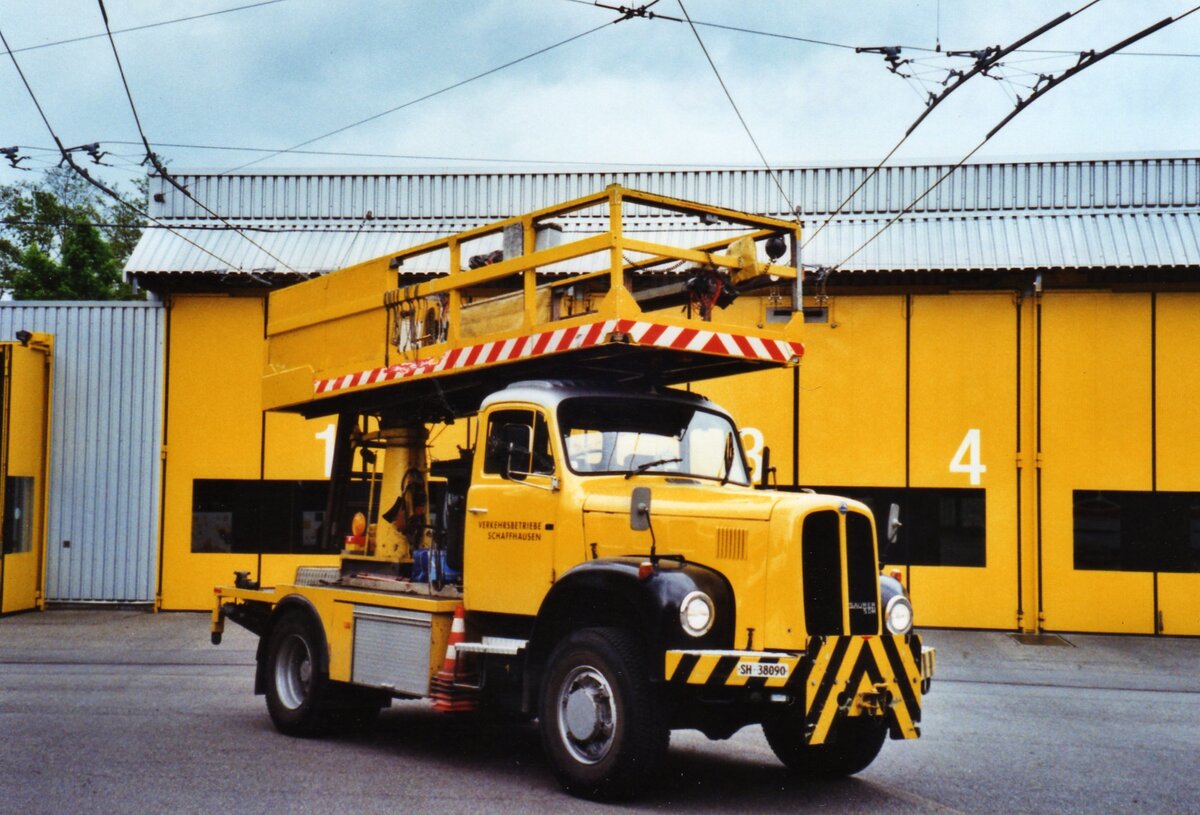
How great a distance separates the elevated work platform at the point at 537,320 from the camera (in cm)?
900

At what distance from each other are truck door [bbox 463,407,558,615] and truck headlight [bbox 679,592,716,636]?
1.47 metres

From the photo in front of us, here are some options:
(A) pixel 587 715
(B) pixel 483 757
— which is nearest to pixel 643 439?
(A) pixel 587 715

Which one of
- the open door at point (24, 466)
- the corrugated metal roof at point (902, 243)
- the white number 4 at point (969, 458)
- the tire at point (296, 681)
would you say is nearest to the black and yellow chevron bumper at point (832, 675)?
the tire at point (296, 681)

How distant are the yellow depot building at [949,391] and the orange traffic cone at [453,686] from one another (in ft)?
38.1

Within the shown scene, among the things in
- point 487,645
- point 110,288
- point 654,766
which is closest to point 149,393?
point 487,645

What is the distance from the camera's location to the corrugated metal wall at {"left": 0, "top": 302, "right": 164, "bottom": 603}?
21922 mm

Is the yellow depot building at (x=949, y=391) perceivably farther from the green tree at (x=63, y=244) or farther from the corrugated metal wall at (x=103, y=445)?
the green tree at (x=63, y=244)

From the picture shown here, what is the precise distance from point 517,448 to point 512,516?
53 cm

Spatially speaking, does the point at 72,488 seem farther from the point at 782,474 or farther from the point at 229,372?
the point at 782,474

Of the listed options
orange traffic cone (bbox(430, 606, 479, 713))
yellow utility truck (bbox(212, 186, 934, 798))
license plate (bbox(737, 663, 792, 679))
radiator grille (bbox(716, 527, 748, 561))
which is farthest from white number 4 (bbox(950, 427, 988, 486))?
license plate (bbox(737, 663, 792, 679))

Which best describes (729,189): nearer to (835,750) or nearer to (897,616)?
(835,750)

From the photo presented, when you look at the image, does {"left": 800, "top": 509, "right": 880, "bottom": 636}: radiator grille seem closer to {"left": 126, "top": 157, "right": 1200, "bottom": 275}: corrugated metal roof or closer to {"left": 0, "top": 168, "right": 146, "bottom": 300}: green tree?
{"left": 126, "top": 157, "right": 1200, "bottom": 275}: corrugated metal roof

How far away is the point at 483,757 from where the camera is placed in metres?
10.1

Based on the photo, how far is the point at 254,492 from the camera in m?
22.0
